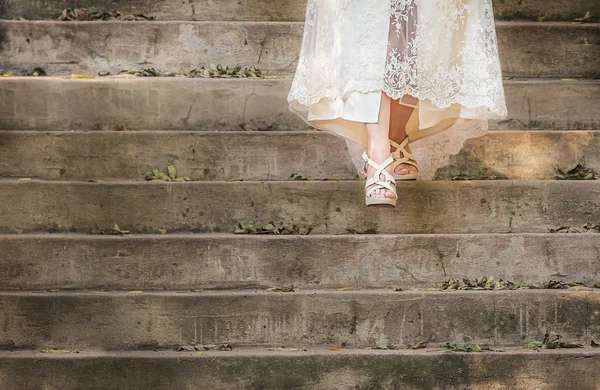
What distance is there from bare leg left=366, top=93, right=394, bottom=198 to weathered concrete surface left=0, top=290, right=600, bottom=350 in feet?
2.15

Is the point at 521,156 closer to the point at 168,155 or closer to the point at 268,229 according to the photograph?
the point at 268,229

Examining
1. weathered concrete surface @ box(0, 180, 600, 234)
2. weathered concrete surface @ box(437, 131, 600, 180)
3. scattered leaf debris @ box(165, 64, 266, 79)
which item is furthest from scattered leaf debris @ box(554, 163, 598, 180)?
scattered leaf debris @ box(165, 64, 266, 79)

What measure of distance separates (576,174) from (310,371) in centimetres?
184

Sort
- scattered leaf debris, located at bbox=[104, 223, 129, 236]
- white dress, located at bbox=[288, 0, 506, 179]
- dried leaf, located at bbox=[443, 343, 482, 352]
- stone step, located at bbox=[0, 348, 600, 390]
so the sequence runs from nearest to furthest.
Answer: stone step, located at bbox=[0, 348, 600, 390]
dried leaf, located at bbox=[443, 343, 482, 352]
white dress, located at bbox=[288, 0, 506, 179]
scattered leaf debris, located at bbox=[104, 223, 129, 236]

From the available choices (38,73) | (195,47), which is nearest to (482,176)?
(195,47)

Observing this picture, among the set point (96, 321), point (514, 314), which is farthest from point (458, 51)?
point (96, 321)

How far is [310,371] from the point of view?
3.85 m

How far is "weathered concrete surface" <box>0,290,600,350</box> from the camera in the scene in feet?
13.3

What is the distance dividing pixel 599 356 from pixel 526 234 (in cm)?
71

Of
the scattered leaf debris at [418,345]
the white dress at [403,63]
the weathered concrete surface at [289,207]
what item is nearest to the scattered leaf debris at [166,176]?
the weathered concrete surface at [289,207]

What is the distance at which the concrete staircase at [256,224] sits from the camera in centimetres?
386

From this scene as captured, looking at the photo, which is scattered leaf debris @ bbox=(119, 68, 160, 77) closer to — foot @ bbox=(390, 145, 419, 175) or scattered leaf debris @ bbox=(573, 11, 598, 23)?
foot @ bbox=(390, 145, 419, 175)

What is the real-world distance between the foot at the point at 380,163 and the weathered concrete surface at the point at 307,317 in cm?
45

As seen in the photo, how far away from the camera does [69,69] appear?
564 cm
